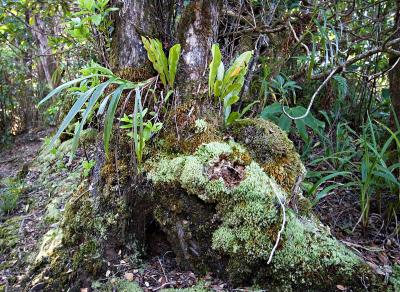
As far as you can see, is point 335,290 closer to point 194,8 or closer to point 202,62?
point 202,62

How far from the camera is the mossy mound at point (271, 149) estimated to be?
5.35 feet

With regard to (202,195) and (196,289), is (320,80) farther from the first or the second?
(196,289)

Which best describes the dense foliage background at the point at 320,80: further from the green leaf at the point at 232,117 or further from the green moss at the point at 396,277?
the green moss at the point at 396,277

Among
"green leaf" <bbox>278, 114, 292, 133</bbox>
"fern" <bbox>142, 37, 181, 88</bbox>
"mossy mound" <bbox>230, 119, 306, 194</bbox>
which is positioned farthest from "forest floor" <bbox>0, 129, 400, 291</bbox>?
"fern" <bbox>142, 37, 181, 88</bbox>

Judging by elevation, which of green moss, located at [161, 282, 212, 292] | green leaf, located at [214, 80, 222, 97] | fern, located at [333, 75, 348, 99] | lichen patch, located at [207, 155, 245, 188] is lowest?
green moss, located at [161, 282, 212, 292]

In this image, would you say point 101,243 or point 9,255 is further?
point 9,255

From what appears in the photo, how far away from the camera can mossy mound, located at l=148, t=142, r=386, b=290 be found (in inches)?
50.9

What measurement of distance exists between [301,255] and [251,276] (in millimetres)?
230

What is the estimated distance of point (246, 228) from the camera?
1409mm

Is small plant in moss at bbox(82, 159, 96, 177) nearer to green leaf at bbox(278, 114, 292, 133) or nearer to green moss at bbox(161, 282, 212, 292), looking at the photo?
green moss at bbox(161, 282, 212, 292)

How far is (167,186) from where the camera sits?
61.9 inches

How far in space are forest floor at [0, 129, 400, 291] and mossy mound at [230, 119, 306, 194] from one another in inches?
15.4

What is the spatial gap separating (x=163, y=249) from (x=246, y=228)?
0.49m

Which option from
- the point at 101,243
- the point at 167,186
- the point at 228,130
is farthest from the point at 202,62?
the point at 101,243
